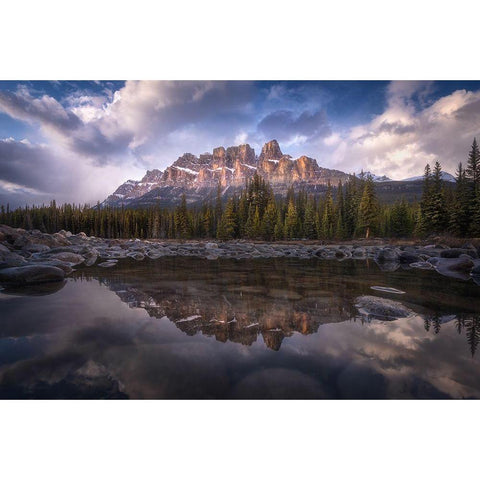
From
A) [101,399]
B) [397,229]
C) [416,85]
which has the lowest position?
[101,399]

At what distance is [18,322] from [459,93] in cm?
1184

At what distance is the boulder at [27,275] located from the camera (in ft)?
20.3

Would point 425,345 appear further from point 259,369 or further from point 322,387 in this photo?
point 259,369

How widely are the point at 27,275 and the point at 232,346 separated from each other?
20.7ft

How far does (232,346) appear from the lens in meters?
3.01

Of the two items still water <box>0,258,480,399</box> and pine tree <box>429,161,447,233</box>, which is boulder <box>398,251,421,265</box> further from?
pine tree <box>429,161,447,233</box>

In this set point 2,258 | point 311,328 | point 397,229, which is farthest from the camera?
point 397,229

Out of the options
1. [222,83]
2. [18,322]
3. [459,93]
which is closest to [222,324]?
[18,322]

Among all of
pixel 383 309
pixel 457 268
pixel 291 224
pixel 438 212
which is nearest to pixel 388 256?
pixel 457 268

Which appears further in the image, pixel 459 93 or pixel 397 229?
pixel 397 229

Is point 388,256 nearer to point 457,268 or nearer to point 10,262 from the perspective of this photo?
point 457,268

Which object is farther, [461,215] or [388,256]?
[461,215]

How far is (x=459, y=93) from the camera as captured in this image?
7.27m

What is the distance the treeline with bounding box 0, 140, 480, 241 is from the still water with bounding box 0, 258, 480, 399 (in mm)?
17657
